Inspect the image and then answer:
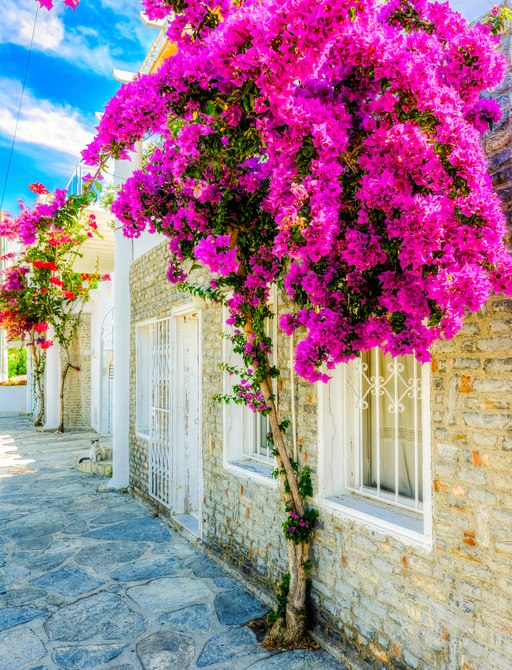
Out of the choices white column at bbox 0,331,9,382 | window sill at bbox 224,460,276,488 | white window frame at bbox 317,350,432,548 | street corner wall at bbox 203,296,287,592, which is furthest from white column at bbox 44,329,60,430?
white column at bbox 0,331,9,382

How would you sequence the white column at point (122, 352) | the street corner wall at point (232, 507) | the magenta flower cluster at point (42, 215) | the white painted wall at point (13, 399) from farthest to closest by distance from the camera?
Answer: the white painted wall at point (13, 399) < the white column at point (122, 352) < the street corner wall at point (232, 507) < the magenta flower cluster at point (42, 215)

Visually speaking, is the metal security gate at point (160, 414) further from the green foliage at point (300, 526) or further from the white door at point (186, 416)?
the green foliage at point (300, 526)

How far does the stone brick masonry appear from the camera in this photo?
8.26 ft

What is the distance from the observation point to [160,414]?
7137 mm

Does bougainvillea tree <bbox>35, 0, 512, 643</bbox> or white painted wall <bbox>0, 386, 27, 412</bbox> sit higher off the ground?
bougainvillea tree <bbox>35, 0, 512, 643</bbox>

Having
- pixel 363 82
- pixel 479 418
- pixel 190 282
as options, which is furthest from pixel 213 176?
pixel 190 282

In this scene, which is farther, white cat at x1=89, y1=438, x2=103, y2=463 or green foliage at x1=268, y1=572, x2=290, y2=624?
white cat at x1=89, y1=438, x2=103, y2=463

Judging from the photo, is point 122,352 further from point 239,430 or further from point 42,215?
point 42,215

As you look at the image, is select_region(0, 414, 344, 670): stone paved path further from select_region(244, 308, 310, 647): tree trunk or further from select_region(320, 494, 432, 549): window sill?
select_region(320, 494, 432, 549): window sill

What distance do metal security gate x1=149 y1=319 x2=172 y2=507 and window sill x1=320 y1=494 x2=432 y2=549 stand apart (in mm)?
3534

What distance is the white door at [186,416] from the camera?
6.52 meters

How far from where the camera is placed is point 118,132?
268 centimetres

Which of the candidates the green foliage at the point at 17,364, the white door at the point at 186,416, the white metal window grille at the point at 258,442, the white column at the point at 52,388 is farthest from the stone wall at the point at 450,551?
the green foliage at the point at 17,364

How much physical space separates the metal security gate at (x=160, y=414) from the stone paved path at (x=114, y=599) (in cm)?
46
